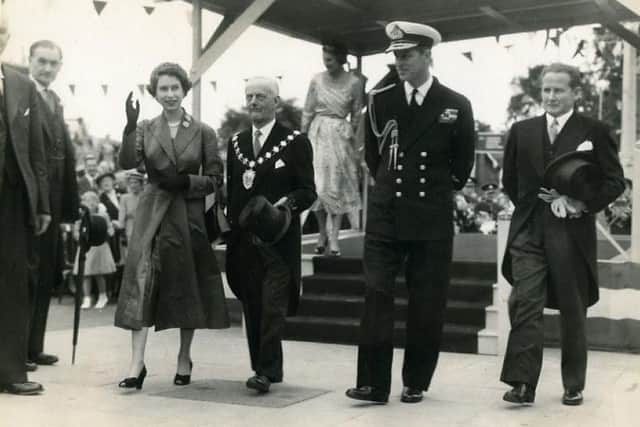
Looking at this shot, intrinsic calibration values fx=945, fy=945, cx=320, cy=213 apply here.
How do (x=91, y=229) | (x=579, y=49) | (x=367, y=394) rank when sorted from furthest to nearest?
(x=579, y=49), (x=91, y=229), (x=367, y=394)

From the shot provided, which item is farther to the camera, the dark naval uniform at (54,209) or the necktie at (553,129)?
the dark naval uniform at (54,209)

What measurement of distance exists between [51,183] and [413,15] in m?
4.67

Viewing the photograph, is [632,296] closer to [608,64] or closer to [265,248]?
[265,248]

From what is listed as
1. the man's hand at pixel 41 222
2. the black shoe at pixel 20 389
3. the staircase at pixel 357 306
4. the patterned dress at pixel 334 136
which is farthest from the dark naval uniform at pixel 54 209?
the patterned dress at pixel 334 136

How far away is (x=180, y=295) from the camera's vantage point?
574cm

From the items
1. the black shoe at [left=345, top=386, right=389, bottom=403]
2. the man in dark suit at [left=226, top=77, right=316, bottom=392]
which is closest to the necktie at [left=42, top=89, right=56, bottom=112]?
the man in dark suit at [left=226, top=77, right=316, bottom=392]

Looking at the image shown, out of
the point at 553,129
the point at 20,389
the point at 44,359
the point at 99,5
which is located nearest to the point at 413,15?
the point at 99,5

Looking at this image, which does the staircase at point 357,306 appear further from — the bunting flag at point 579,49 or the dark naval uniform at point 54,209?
the bunting flag at point 579,49

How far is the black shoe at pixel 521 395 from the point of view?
5207 mm

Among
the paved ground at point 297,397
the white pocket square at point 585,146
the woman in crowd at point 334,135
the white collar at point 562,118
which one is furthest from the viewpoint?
the woman in crowd at point 334,135

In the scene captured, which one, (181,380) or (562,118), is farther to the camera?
(181,380)

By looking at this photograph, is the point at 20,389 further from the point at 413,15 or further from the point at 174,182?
the point at 413,15

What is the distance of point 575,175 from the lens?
527 cm

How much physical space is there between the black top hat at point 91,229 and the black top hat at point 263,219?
1274 millimetres
